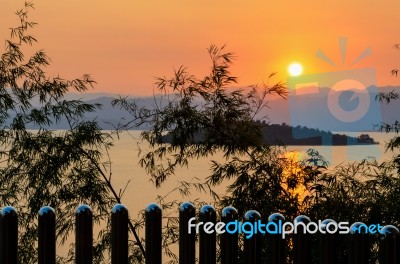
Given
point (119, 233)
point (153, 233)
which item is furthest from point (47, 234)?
point (153, 233)

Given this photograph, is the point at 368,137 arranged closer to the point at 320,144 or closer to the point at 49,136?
the point at 320,144

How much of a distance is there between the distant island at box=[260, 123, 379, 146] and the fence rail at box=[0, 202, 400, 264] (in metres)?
5.26

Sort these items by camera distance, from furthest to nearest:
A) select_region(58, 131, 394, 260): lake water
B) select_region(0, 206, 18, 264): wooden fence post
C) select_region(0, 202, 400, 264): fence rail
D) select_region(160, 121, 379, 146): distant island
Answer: select_region(160, 121, 379, 146): distant island < select_region(58, 131, 394, 260): lake water < select_region(0, 206, 18, 264): wooden fence post < select_region(0, 202, 400, 264): fence rail

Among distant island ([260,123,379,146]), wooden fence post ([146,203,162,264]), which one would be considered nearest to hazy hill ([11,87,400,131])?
distant island ([260,123,379,146])

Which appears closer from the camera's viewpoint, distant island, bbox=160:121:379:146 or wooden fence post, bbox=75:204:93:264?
wooden fence post, bbox=75:204:93:264

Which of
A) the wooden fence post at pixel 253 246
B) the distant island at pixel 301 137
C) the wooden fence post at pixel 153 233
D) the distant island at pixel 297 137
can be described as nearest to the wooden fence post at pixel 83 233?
the wooden fence post at pixel 153 233

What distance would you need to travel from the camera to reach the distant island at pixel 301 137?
815 centimetres

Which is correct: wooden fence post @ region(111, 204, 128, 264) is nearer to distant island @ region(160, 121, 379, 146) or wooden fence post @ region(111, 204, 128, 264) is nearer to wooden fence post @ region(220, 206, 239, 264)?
wooden fence post @ region(220, 206, 239, 264)

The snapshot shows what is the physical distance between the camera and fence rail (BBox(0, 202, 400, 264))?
2.71m

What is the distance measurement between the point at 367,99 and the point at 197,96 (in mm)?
1965

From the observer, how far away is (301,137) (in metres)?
8.13

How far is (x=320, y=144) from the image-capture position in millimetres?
8141

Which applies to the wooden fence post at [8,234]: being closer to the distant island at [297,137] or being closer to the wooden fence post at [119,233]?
the wooden fence post at [119,233]

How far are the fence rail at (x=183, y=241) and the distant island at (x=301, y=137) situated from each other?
526 centimetres
